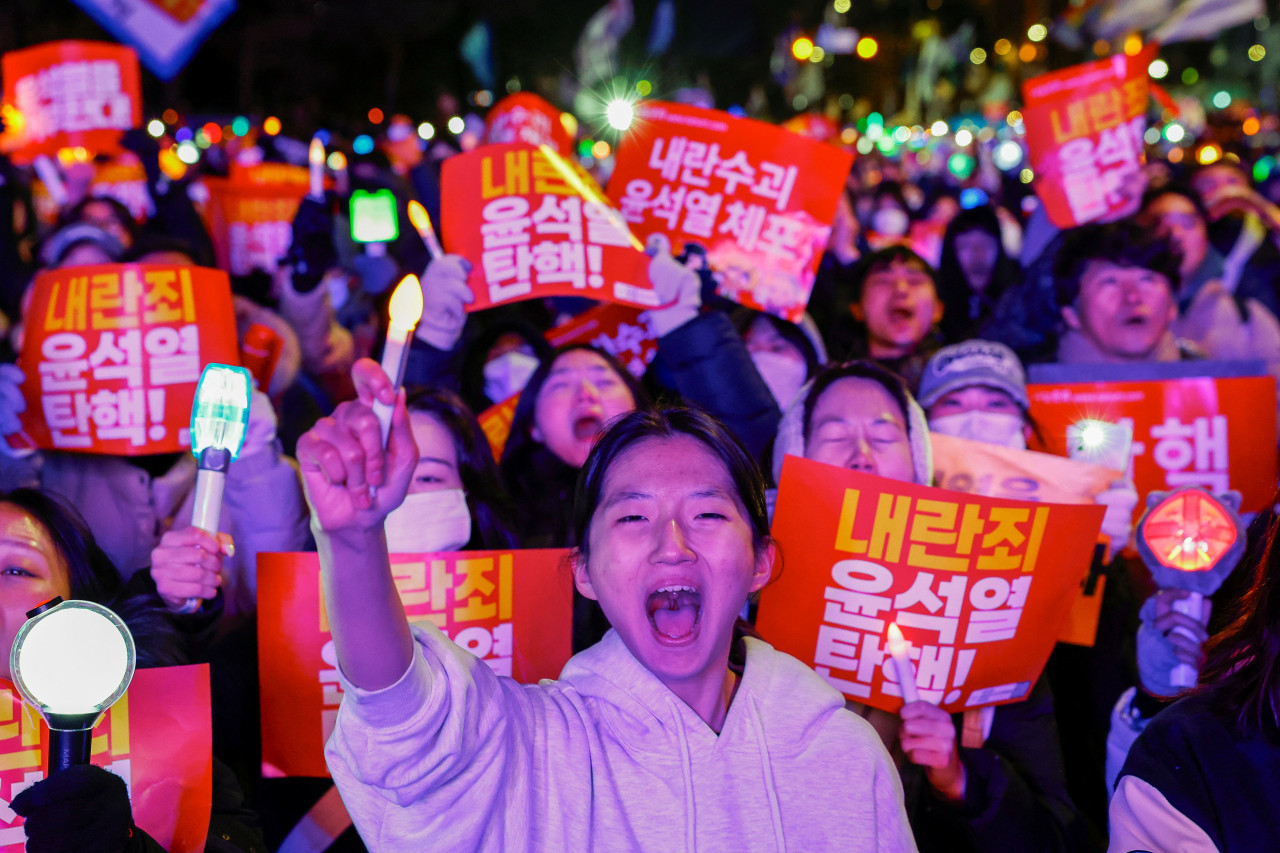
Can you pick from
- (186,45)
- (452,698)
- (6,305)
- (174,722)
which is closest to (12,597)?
(174,722)

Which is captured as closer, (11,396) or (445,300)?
(11,396)

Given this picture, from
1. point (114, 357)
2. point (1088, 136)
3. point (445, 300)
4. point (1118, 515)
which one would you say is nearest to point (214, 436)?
point (114, 357)

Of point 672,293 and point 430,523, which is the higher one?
point 672,293

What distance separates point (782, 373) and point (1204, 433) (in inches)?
59.1

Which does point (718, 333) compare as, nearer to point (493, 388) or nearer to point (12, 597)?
point (493, 388)

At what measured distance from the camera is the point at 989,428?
3367mm

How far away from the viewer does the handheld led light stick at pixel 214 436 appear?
206 centimetres

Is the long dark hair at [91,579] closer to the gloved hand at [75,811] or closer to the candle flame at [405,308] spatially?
the gloved hand at [75,811]

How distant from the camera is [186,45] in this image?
6145 mm

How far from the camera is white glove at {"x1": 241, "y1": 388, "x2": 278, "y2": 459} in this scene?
3.11 m

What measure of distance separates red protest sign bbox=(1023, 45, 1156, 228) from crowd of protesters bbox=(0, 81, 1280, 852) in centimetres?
13

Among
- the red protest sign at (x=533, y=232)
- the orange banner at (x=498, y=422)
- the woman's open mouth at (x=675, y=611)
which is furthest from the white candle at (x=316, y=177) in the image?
the woman's open mouth at (x=675, y=611)

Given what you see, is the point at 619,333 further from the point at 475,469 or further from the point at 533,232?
the point at 475,469

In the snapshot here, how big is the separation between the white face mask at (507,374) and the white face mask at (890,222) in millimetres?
4431
